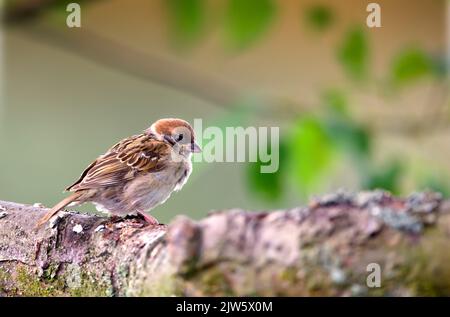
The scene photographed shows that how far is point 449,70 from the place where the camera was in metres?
1.69

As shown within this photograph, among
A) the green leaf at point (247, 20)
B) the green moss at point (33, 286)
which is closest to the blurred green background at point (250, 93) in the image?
the green leaf at point (247, 20)

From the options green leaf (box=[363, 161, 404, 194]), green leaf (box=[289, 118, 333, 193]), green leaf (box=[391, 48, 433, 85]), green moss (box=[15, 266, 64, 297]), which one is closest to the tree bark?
green moss (box=[15, 266, 64, 297])

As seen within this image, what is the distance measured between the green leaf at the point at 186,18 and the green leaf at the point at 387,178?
471mm

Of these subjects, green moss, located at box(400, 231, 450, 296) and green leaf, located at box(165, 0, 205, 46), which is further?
green leaf, located at box(165, 0, 205, 46)

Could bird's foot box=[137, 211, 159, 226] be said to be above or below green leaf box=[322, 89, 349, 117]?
below

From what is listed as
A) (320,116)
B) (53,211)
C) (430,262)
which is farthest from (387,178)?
(430,262)

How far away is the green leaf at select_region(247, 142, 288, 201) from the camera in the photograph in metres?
1.54

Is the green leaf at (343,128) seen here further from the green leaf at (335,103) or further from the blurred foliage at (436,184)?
the blurred foliage at (436,184)

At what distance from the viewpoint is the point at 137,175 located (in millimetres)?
1333

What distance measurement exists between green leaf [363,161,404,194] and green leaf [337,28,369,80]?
21 cm

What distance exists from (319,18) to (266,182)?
1.51 feet

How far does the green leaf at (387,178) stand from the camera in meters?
1.59

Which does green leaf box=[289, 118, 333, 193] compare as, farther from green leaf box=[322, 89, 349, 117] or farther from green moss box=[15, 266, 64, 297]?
green moss box=[15, 266, 64, 297]

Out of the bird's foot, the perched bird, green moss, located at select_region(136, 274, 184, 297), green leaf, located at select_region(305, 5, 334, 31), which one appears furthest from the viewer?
green leaf, located at select_region(305, 5, 334, 31)
